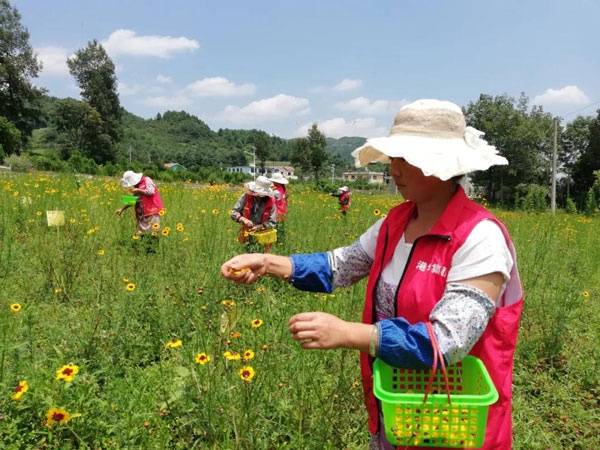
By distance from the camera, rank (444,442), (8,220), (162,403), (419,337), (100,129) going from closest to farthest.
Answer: (419,337) < (444,442) < (162,403) < (8,220) < (100,129)

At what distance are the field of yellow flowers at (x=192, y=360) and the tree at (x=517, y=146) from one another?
120ft

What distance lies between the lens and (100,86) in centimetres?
4888

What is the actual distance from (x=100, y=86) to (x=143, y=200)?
162 ft

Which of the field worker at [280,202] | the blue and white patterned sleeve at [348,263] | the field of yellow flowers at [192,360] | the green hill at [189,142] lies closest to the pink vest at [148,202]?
the field of yellow flowers at [192,360]

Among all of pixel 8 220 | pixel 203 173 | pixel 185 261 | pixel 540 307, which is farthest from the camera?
pixel 203 173

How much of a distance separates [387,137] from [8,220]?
569 cm

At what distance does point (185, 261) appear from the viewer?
3791 millimetres

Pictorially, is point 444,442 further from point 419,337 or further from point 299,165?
point 299,165

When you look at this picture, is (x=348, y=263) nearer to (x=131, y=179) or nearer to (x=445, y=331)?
(x=445, y=331)

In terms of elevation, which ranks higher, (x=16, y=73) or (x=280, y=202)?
(x=16, y=73)

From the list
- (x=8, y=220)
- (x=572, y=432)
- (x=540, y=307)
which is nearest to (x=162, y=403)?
(x=572, y=432)

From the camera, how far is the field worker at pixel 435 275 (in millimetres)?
1053

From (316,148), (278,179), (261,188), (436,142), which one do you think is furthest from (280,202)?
(316,148)

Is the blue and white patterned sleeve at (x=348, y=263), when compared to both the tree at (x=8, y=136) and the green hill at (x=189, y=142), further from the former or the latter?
the green hill at (x=189, y=142)
